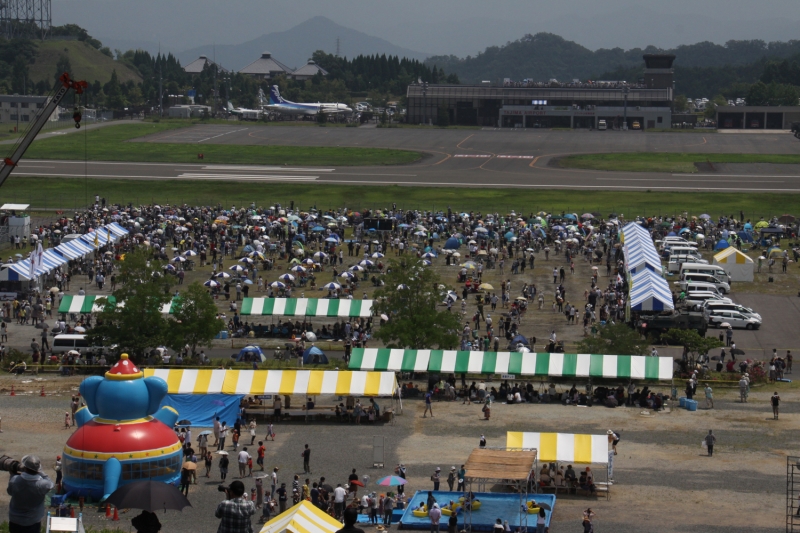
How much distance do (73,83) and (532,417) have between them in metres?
23.8

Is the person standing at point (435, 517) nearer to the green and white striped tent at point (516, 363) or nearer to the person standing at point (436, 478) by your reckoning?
the person standing at point (436, 478)

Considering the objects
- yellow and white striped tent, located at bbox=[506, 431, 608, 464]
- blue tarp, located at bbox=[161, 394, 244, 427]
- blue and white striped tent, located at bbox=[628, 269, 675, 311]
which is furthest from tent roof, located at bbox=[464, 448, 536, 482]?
blue and white striped tent, located at bbox=[628, 269, 675, 311]

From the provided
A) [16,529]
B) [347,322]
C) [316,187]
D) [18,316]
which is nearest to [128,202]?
[316,187]

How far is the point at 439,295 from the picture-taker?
5566cm

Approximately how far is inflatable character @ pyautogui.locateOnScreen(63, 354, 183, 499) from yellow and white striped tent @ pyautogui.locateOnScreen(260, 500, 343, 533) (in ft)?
29.7

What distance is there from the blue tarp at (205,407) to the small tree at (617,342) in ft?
58.0

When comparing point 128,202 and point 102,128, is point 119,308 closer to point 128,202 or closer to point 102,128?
point 128,202

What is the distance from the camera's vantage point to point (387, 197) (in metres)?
112

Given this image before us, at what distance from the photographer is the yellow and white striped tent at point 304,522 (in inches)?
1073

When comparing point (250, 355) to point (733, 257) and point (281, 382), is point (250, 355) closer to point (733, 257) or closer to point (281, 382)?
point (281, 382)

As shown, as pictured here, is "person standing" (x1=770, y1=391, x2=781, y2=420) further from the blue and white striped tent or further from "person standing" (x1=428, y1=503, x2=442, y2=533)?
"person standing" (x1=428, y1=503, x2=442, y2=533)

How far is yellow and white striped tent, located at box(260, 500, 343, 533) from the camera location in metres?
27.2

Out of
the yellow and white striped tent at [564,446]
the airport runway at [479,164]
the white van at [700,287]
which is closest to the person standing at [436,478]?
the yellow and white striped tent at [564,446]

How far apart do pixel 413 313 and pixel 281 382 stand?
10.5 m
